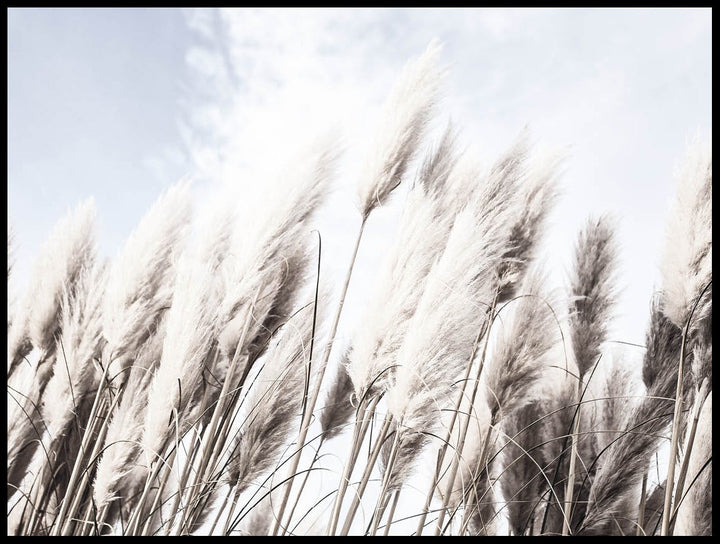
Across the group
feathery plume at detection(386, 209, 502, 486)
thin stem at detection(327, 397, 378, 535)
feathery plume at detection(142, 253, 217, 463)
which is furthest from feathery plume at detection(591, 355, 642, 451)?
feathery plume at detection(142, 253, 217, 463)

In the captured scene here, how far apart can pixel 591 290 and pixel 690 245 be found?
16.6 inches

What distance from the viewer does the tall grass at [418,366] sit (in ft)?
4.19

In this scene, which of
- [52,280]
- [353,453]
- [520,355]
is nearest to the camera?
[353,453]

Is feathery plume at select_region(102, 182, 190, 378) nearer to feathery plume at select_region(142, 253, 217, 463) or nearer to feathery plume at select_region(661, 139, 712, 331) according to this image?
feathery plume at select_region(142, 253, 217, 463)

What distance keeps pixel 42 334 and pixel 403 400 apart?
68.3 inches

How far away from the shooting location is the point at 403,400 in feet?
3.84

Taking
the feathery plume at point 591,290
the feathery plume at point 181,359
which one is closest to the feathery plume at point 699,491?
the feathery plume at point 591,290

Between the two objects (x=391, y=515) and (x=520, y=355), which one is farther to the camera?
(x=520, y=355)

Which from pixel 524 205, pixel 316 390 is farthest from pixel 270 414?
pixel 524 205

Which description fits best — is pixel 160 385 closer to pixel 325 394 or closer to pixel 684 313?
pixel 325 394

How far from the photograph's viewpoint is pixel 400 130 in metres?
1.59

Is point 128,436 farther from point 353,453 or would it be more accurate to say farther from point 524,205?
point 524,205

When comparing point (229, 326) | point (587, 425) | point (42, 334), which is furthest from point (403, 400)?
point (42, 334)

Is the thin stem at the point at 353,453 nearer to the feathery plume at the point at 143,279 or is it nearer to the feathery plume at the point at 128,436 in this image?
the feathery plume at the point at 128,436
